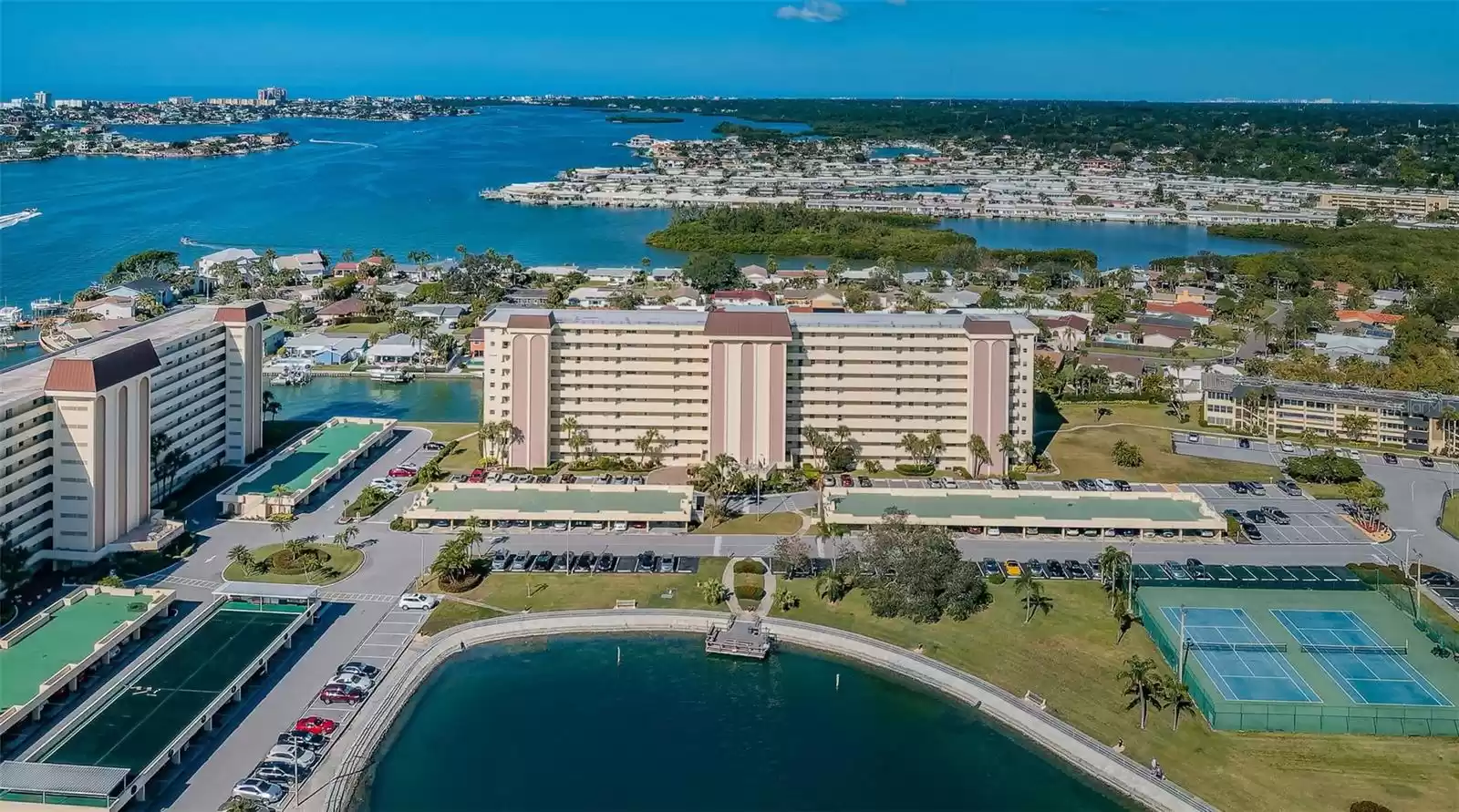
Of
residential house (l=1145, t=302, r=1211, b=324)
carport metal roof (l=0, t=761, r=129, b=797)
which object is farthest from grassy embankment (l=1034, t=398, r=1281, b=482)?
carport metal roof (l=0, t=761, r=129, b=797)

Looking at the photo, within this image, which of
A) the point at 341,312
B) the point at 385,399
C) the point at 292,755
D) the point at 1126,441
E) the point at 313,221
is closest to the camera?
the point at 292,755

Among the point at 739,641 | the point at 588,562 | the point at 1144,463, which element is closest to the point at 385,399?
the point at 588,562

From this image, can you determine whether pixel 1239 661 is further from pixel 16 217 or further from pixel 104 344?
pixel 16 217

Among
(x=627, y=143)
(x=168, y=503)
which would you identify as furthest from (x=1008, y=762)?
(x=627, y=143)

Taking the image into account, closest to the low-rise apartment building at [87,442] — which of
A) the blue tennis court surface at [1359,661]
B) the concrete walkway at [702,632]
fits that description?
the concrete walkway at [702,632]

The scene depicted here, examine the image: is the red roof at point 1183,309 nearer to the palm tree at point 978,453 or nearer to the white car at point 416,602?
the palm tree at point 978,453
